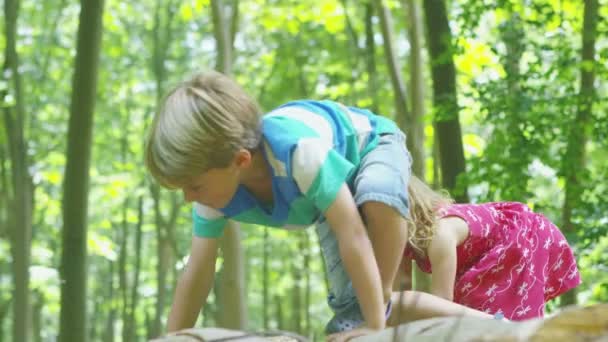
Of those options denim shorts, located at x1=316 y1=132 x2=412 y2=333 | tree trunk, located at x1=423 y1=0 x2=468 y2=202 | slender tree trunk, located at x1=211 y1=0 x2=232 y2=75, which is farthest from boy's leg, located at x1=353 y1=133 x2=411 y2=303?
slender tree trunk, located at x1=211 y1=0 x2=232 y2=75

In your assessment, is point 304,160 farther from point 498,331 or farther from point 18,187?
point 18,187

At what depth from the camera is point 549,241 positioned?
3.54 meters

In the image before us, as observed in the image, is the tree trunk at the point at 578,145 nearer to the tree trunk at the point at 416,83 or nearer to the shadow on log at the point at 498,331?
the tree trunk at the point at 416,83

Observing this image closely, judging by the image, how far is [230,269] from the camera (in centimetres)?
711

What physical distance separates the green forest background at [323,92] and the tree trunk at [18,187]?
0.02m

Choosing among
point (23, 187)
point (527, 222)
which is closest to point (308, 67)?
point (23, 187)

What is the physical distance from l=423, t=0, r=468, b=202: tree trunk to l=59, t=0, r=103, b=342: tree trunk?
2181 mm

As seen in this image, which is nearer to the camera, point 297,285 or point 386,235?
point 386,235

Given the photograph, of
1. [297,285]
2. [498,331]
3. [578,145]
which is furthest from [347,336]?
[297,285]

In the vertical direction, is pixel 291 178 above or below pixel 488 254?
above

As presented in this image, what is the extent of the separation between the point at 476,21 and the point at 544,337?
4.91 m

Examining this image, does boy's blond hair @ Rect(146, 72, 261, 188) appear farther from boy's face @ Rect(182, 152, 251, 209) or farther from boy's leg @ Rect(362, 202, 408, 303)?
boy's leg @ Rect(362, 202, 408, 303)

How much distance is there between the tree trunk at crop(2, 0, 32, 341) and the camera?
779 cm

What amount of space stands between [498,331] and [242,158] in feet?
4.18
